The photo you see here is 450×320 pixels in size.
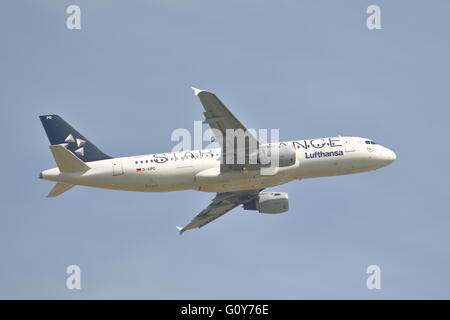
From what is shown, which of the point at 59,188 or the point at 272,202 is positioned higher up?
the point at 59,188

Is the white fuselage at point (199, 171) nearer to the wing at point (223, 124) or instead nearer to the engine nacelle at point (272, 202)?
the wing at point (223, 124)

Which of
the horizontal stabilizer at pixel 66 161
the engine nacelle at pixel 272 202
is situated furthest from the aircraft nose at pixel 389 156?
the horizontal stabilizer at pixel 66 161

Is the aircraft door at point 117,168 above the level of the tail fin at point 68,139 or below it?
below

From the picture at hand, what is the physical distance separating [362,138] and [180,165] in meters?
16.4

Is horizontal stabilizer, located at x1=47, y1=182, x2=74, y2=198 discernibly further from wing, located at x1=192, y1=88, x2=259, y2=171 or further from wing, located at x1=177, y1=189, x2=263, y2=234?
wing, located at x1=177, y1=189, x2=263, y2=234

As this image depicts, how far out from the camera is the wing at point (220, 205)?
7081cm

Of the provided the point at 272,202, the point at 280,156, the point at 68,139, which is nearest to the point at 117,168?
the point at 68,139

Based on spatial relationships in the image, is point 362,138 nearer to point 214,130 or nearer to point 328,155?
point 328,155

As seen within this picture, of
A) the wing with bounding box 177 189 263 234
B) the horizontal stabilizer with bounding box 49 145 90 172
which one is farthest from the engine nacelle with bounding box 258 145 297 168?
the horizontal stabilizer with bounding box 49 145 90 172

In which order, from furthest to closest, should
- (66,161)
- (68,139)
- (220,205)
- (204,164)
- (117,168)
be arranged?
(220,205) < (68,139) < (204,164) < (117,168) < (66,161)

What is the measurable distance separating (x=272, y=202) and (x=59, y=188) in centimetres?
1871

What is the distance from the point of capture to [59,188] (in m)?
63.1

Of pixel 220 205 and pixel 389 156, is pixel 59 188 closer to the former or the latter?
pixel 220 205

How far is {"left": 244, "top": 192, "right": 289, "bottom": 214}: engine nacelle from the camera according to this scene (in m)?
70.3
